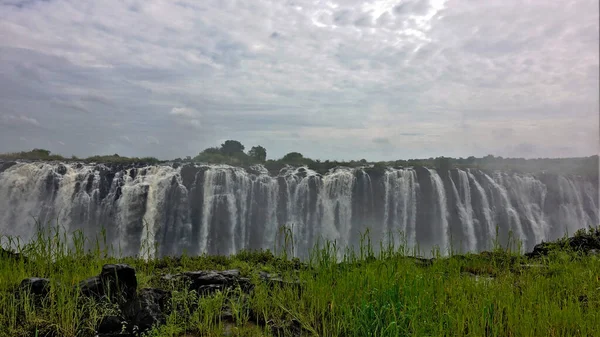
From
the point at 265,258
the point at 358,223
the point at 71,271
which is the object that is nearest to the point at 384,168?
the point at 358,223

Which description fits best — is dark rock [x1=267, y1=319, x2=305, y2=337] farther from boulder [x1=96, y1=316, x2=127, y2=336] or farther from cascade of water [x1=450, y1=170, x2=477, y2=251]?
cascade of water [x1=450, y1=170, x2=477, y2=251]

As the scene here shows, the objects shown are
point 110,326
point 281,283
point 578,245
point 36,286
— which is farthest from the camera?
point 578,245

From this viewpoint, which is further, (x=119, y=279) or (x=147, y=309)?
(x=119, y=279)

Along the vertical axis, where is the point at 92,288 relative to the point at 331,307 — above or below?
above

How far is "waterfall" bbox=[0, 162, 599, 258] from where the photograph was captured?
73.7 ft

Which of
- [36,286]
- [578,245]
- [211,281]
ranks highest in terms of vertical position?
[36,286]

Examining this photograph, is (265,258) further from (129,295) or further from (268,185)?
(268,185)

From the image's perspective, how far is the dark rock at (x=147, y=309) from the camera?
432 centimetres

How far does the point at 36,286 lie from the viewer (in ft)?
16.0

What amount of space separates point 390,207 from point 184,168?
512 inches

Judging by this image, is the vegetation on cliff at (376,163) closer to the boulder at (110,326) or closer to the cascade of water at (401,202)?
the cascade of water at (401,202)

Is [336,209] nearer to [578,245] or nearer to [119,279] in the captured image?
[578,245]

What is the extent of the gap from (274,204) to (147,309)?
19.3m

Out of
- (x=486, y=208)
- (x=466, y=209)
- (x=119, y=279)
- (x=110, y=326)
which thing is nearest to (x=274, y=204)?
(x=466, y=209)
